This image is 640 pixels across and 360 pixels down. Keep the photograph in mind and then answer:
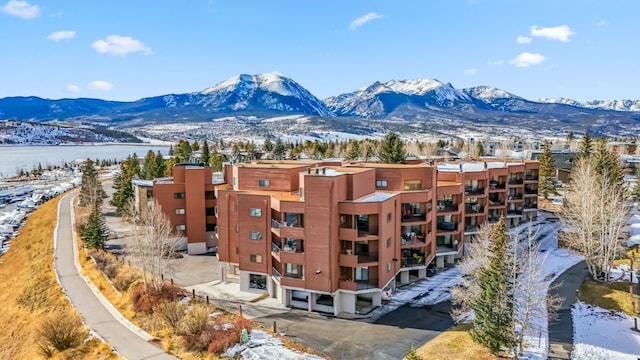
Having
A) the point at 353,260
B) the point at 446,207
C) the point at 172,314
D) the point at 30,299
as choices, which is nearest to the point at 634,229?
the point at 446,207

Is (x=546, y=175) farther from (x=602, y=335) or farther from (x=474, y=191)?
(x=602, y=335)

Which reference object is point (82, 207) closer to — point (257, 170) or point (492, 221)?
point (257, 170)

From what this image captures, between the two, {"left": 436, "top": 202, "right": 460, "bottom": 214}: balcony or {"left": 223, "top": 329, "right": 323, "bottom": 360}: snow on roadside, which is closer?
{"left": 223, "top": 329, "right": 323, "bottom": 360}: snow on roadside

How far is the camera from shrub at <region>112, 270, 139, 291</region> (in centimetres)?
4315

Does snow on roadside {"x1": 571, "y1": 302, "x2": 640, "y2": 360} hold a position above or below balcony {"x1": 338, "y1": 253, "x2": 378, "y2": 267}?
below

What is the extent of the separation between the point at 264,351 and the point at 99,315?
698 inches

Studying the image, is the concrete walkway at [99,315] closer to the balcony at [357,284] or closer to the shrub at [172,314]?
the shrub at [172,314]

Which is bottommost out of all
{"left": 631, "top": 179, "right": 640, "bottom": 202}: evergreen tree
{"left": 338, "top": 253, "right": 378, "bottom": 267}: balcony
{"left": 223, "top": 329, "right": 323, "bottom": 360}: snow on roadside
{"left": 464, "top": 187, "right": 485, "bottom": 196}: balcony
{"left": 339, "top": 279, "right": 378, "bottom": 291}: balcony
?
{"left": 223, "top": 329, "right": 323, "bottom": 360}: snow on roadside

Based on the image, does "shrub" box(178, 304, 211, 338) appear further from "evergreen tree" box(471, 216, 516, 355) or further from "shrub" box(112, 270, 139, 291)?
"evergreen tree" box(471, 216, 516, 355)

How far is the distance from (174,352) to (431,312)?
66.0 ft

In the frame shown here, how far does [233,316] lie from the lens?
3481 cm

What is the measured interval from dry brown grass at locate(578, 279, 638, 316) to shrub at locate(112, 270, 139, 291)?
42259 millimetres

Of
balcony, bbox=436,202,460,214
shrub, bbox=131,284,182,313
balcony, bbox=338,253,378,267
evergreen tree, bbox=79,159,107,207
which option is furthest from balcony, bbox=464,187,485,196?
evergreen tree, bbox=79,159,107,207

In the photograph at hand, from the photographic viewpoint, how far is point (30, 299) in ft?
153
